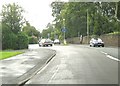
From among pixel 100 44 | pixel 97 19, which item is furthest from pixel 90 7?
pixel 100 44

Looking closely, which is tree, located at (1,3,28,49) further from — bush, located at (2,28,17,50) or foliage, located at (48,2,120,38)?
foliage, located at (48,2,120,38)

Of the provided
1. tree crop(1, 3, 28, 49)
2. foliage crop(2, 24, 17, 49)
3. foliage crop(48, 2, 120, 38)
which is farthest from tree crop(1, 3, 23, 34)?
foliage crop(48, 2, 120, 38)

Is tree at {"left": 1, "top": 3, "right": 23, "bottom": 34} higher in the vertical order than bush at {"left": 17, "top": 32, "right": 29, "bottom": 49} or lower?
higher

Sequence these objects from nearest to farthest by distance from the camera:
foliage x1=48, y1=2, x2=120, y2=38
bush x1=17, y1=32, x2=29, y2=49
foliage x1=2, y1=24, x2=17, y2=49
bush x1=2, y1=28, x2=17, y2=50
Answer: foliage x1=2, y1=24, x2=17, y2=49 < bush x1=2, y1=28, x2=17, y2=50 < bush x1=17, y1=32, x2=29, y2=49 < foliage x1=48, y1=2, x2=120, y2=38

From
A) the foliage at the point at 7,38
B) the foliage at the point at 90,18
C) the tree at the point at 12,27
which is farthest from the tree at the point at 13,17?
the foliage at the point at 90,18

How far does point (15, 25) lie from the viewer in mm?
49344

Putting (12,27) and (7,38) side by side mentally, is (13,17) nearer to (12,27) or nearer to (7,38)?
(12,27)

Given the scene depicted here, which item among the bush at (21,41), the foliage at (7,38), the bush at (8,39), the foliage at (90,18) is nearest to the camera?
the foliage at (7,38)

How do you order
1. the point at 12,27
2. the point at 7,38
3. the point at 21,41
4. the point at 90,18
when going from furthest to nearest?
1. the point at 90,18
2. the point at 12,27
3. the point at 21,41
4. the point at 7,38

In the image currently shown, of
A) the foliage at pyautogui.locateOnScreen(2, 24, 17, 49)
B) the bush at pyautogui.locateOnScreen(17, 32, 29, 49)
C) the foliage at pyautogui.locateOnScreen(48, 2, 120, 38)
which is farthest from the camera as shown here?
the foliage at pyautogui.locateOnScreen(48, 2, 120, 38)

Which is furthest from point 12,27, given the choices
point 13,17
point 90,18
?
→ point 90,18

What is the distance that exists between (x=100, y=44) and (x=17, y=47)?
17.5 meters

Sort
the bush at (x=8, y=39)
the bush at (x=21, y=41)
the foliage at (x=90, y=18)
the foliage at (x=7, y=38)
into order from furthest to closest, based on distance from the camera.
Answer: the foliage at (x=90, y=18) → the bush at (x=21, y=41) → the bush at (x=8, y=39) → the foliage at (x=7, y=38)

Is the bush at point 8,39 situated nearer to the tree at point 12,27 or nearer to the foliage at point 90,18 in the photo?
the tree at point 12,27
